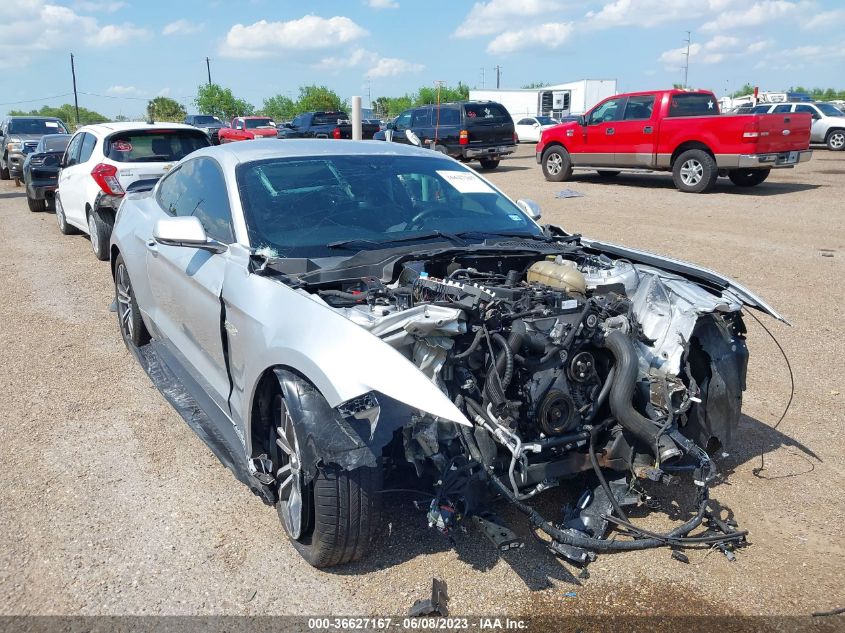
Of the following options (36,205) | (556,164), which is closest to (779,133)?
(556,164)

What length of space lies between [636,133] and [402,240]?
1337cm

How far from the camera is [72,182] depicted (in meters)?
10.1

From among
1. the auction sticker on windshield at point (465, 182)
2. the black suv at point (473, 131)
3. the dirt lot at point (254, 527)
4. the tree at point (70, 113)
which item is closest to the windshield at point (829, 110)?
the black suv at point (473, 131)

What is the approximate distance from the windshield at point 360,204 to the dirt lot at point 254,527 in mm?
1404

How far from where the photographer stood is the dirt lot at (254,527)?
2.91 meters

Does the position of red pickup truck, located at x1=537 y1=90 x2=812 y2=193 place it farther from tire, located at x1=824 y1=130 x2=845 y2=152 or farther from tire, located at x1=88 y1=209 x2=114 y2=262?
tire, located at x1=824 y1=130 x2=845 y2=152

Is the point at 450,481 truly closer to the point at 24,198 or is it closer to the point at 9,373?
the point at 9,373

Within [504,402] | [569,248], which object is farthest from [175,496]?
[569,248]

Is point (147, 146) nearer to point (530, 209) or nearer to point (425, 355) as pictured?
point (530, 209)

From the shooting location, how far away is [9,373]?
5.45 metres

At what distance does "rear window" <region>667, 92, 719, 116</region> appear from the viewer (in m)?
15.1

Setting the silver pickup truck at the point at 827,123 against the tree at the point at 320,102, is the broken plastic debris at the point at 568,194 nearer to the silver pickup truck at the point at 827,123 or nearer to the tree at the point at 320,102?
the silver pickup truck at the point at 827,123


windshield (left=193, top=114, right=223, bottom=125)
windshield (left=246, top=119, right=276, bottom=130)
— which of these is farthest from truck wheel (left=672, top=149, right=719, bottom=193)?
windshield (left=193, top=114, right=223, bottom=125)

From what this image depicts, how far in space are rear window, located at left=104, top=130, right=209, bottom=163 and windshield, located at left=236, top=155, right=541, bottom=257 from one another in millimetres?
5861
